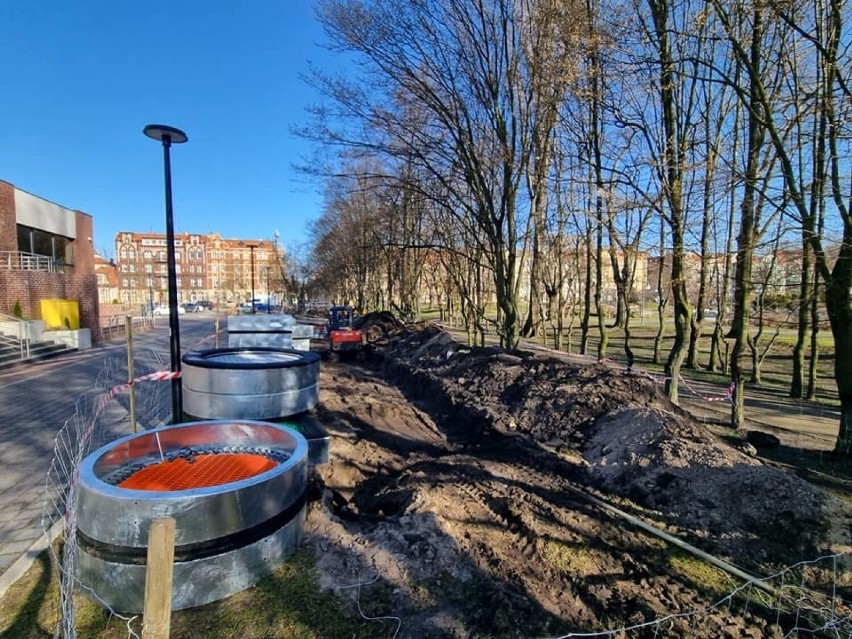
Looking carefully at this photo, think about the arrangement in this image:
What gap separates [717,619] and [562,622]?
49.0 inches

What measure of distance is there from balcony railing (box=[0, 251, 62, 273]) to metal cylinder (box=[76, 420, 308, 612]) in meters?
22.7

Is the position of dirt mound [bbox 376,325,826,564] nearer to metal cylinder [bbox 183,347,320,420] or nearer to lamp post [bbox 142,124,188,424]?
metal cylinder [bbox 183,347,320,420]

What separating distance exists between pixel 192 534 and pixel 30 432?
7411mm

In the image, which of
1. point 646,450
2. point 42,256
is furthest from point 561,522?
point 42,256

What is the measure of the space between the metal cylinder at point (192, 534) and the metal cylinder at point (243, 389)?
2061 millimetres

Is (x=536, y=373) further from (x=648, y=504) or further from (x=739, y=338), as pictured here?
(x=648, y=504)

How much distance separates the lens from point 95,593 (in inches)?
132

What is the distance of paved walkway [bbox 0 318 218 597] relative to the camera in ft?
14.8

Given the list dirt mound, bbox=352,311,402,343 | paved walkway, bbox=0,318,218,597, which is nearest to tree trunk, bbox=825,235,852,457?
paved walkway, bbox=0,318,218,597

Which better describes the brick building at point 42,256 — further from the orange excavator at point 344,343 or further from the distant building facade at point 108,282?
the distant building facade at point 108,282

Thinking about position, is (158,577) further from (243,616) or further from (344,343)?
(344,343)

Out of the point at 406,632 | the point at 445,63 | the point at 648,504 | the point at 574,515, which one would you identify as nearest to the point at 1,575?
the point at 406,632

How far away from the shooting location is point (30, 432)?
8.36 m

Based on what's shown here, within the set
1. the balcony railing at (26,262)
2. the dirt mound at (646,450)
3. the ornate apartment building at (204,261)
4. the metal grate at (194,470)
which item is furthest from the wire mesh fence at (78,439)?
the ornate apartment building at (204,261)
